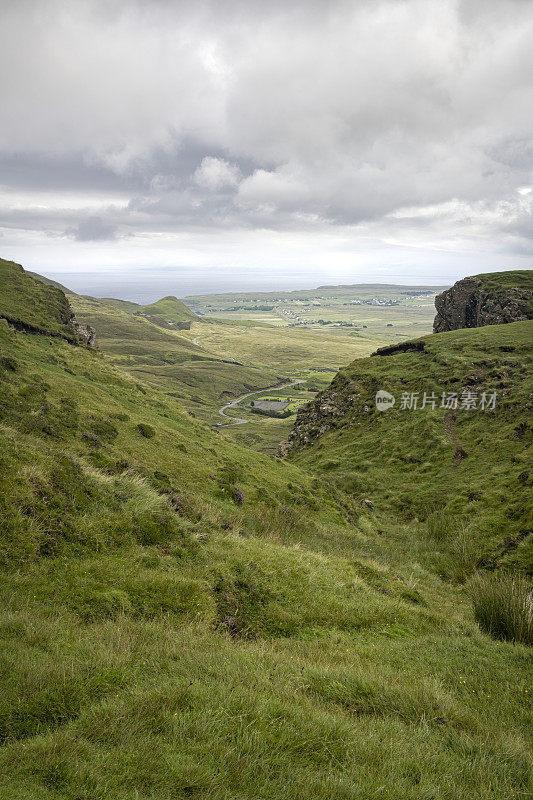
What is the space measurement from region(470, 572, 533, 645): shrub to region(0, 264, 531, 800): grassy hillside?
1.98ft

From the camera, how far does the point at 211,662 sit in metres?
7.70

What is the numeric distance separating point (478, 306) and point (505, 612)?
103m

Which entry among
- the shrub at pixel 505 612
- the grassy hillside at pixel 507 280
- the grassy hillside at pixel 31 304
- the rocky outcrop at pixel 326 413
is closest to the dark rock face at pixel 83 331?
the grassy hillside at pixel 31 304

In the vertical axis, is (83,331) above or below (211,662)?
above

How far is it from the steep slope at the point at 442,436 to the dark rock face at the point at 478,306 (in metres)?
14.5

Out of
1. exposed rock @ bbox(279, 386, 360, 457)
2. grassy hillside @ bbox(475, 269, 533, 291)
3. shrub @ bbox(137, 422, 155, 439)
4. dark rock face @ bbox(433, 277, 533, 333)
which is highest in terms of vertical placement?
grassy hillside @ bbox(475, 269, 533, 291)

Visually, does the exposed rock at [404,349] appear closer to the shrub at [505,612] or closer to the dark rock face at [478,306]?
the dark rock face at [478,306]

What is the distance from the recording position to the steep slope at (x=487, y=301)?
8675 centimetres

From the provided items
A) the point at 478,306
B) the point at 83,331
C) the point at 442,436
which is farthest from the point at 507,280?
the point at 83,331

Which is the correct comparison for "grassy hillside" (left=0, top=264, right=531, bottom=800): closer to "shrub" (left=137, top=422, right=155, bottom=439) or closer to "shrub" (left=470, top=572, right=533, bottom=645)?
"shrub" (left=470, top=572, right=533, bottom=645)

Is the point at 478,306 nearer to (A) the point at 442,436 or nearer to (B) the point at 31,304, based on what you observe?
(A) the point at 442,436

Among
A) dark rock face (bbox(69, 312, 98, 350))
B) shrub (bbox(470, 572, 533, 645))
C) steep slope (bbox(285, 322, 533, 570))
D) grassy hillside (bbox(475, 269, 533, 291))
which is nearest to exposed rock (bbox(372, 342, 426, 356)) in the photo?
steep slope (bbox(285, 322, 533, 570))

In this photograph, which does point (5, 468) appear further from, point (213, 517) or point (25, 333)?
point (25, 333)

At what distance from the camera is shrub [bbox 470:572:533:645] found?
1158cm
